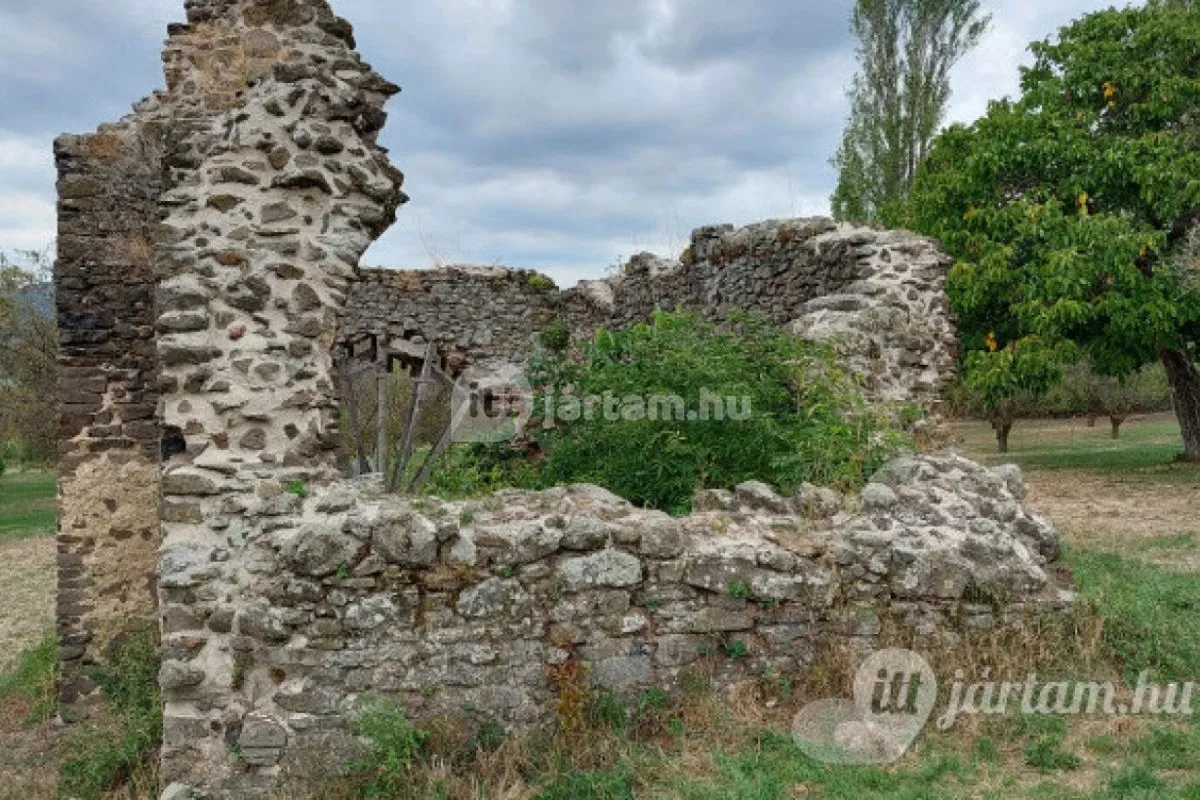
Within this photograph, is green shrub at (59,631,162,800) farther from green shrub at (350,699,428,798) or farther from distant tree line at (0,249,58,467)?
distant tree line at (0,249,58,467)

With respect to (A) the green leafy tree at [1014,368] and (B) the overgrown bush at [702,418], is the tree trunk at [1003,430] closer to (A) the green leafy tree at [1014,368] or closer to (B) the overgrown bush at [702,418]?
(A) the green leafy tree at [1014,368]

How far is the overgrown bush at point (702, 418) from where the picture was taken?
19.4ft

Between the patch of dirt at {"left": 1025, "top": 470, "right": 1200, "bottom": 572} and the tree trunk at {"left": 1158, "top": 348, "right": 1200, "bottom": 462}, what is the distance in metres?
2.34

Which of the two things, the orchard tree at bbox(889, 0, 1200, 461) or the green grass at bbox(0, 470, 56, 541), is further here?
the green grass at bbox(0, 470, 56, 541)

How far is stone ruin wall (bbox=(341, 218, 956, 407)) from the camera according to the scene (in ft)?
24.7

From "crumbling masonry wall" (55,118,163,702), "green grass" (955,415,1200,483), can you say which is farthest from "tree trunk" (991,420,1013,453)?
"crumbling masonry wall" (55,118,163,702)

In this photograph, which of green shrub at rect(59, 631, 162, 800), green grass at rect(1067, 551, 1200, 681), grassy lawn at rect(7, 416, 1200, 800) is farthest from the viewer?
green shrub at rect(59, 631, 162, 800)

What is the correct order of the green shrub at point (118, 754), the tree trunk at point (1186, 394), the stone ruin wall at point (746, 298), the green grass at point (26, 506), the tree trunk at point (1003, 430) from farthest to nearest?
the tree trunk at point (1003, 430), the green grass at point (26, 506), the tree trunk at point (1186, 394), the stone ruin wall at point (746, 298), the green shrub at point (118, 754)

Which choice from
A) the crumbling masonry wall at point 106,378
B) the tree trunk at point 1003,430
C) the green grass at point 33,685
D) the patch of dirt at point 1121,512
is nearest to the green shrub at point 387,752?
the crumbling masonry wall at point 106,378

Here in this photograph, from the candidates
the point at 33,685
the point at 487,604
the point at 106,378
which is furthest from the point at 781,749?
the point at 33,685

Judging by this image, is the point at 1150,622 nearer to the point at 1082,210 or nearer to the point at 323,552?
the point at 323,552

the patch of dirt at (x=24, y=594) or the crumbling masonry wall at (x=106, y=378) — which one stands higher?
the crumbling masonry wall at (x=106, y=378)

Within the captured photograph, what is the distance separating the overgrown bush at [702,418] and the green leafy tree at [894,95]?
55.4 feet

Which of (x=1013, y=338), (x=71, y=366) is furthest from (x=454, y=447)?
(x=1013, y=338)
